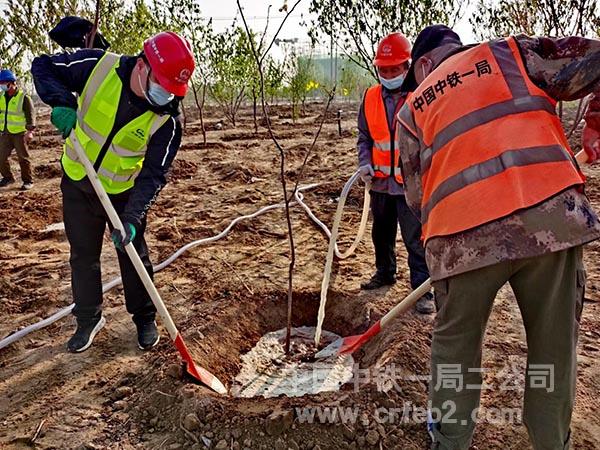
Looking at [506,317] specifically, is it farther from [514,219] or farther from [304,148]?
[304,148]

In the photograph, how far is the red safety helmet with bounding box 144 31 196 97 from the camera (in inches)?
113

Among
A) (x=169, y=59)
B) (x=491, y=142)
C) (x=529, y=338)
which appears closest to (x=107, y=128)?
(x=169, y=59)

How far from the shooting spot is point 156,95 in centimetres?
303

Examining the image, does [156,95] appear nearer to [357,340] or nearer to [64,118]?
[64,118]

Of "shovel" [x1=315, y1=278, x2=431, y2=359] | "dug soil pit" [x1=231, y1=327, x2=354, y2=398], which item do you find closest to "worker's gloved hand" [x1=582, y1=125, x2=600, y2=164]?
A: "shovel" [x1=315, y1=278, x2=431, y2=359]

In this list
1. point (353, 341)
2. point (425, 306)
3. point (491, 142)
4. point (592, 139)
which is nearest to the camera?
point (491, 142)

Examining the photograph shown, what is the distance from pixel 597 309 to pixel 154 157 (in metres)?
3.14

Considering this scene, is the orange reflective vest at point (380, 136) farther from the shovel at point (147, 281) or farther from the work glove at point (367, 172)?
the shovel at point (147, 281)

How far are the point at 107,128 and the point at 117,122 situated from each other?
2.7 inches

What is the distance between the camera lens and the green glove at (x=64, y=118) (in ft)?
9.52

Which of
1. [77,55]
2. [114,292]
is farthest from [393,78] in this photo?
[114,292]

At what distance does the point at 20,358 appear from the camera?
3.43 metres

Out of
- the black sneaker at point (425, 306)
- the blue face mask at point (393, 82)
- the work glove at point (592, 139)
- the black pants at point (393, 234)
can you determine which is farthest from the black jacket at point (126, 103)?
the work glove at point (592, 139)

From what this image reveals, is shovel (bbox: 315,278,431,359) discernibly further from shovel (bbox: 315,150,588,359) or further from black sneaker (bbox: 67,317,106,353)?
black sneaker (bbox: 67,317,106,353)
